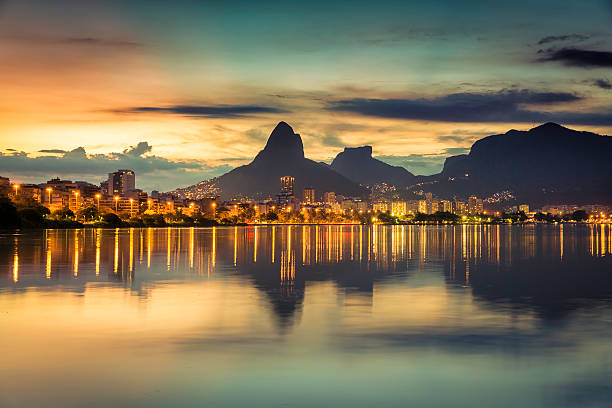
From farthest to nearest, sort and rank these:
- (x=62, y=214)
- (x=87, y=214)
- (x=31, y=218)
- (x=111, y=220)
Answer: (x=87, y=214), (x=111, y=220), (x=62, y=214), (x=31, y=218)

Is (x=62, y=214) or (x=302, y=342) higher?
(x=62, y=214)

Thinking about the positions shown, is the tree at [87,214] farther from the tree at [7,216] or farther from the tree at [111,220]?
the tree at [7,216]

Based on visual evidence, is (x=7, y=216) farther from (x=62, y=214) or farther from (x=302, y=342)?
(x=302, y=342)

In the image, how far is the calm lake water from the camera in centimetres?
1117

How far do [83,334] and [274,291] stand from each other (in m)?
11.0

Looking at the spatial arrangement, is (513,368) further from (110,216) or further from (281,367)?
(110,216)

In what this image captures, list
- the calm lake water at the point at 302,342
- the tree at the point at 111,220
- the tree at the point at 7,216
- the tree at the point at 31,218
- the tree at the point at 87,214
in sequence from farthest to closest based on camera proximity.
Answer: the tree at the point at 87,214
the tree at the point at 111,220
the tree at the point at 31,218
the tree at the point at 7,216
the calm lake water at the point at 302,342

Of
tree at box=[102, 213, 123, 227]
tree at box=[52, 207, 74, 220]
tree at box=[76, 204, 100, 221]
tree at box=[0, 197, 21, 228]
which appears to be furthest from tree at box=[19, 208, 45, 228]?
tree at box=[76, 204, 100, 221]

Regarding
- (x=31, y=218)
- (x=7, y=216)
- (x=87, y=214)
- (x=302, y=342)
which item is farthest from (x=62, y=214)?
(x=302, y=342)

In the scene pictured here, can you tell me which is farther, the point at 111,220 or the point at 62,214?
the point at 111,220

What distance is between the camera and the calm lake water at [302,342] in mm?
11172

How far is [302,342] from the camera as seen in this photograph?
15641 millimetres

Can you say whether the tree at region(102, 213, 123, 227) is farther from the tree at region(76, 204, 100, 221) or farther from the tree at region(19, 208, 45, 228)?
the tree at region(19, 208, 45, 228)

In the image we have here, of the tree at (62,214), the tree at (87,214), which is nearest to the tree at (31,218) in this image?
the tree at (62,214)
